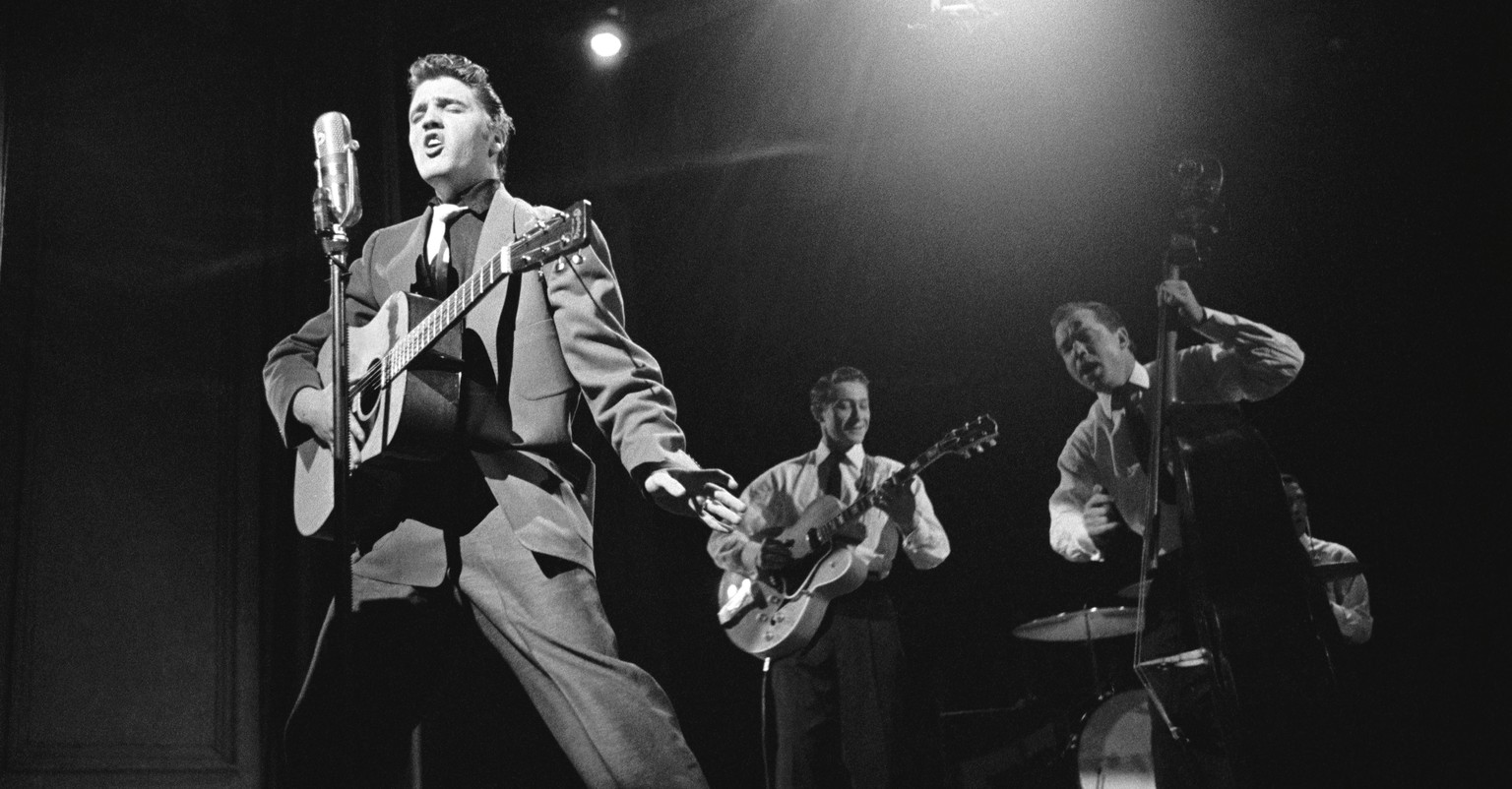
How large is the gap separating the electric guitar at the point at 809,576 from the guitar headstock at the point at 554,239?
2.85 meters

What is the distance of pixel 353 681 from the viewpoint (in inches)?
86.0

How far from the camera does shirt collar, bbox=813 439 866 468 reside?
543 centimetres

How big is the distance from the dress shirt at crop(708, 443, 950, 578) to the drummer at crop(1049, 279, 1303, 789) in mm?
542

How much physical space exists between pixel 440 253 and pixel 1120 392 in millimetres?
3323

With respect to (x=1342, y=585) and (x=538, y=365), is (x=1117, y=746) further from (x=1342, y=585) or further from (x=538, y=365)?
(x=538, y=365)

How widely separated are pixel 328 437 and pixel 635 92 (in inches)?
133

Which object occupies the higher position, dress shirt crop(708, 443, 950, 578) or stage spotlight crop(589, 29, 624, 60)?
stage spotlight crop(589, 29, 624, 60)

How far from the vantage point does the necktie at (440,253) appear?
2.55 m

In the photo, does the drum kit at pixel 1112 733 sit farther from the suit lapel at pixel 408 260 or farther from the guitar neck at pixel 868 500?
the suit lapel at pixel 408 260

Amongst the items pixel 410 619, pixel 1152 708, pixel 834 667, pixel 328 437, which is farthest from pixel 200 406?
pixel 1152 708

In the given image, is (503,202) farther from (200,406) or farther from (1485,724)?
(1485,724)

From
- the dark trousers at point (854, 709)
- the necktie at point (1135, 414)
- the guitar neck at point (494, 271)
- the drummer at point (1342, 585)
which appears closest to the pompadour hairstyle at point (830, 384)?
the dark trousers at point (854, 709)

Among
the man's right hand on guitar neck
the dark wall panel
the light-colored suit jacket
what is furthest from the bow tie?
the man's right hand on guitar neck

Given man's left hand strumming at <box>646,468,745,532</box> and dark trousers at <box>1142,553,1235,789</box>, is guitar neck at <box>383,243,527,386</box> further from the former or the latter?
dark trousers at <box>1142,553,1235,789</box>
